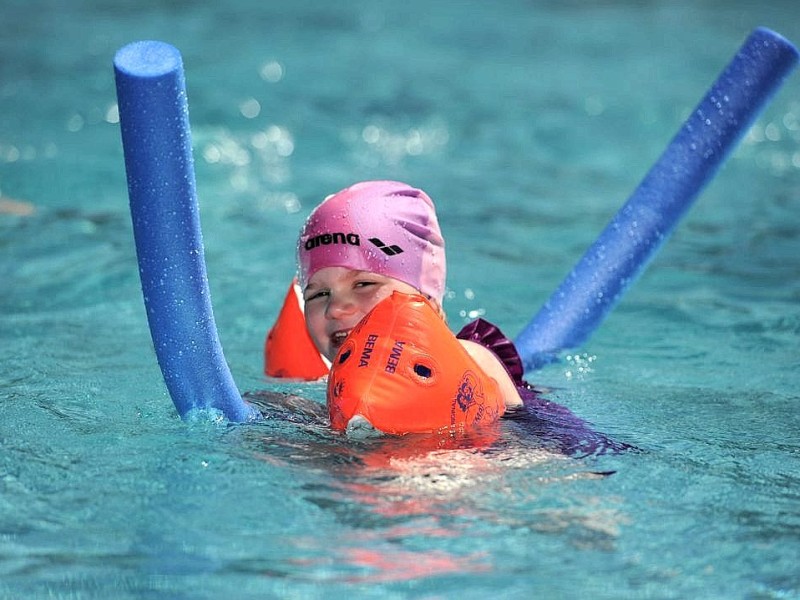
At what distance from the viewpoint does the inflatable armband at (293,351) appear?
466 cm

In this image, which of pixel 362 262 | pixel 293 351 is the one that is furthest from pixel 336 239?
pixel 293 351

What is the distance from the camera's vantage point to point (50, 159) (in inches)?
342

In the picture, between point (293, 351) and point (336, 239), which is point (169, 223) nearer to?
point (336, 239)

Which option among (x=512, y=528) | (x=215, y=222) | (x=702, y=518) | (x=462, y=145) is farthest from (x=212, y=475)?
(x=462, y=145)

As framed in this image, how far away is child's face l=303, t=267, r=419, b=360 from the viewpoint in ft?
12.8

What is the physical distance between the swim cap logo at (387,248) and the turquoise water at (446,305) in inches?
22.5

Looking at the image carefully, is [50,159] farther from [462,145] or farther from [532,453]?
[532,453]

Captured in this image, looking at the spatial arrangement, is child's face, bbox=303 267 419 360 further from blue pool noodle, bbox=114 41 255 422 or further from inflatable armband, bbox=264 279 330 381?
inflatable armband, bbox=264 279 330 381

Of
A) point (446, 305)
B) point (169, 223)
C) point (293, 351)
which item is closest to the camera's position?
point (169, 223)

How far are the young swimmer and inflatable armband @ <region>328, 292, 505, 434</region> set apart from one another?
29cm

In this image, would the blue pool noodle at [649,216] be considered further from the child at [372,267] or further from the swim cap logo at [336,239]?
the swim cap logo at [336,239]

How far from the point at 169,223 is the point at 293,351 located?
5.35 ft

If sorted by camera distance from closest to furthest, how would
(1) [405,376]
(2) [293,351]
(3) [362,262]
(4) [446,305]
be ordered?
(1) [405,376] → (3) [362,262] → (2) [293,351] → (4) [446,305]

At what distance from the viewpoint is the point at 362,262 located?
12.9 feet
